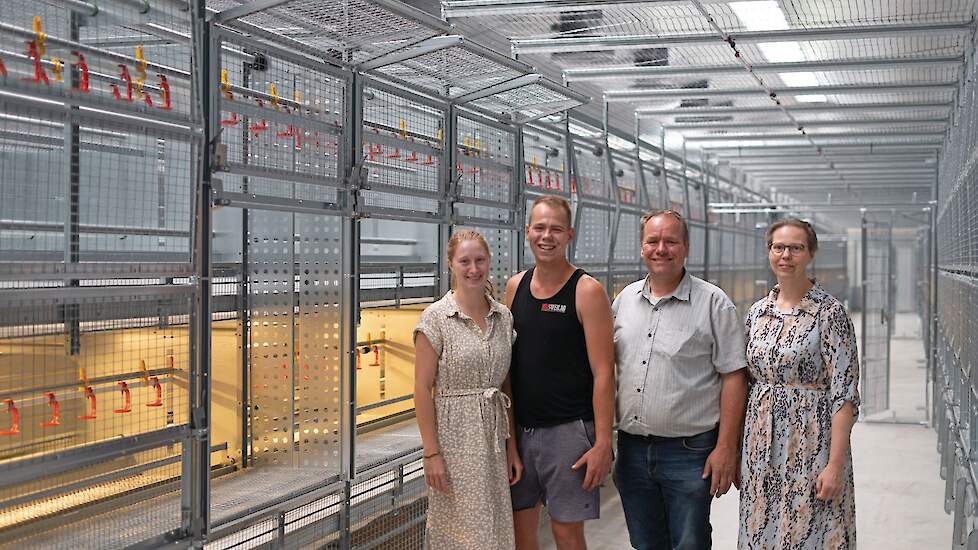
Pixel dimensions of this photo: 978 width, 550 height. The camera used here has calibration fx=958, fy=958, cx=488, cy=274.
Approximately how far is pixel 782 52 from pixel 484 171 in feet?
7.71

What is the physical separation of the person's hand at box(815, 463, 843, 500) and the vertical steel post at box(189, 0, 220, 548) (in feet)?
6.36

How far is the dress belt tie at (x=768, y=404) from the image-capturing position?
301cm

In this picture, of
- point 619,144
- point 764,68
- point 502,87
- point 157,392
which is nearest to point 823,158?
point 619,144

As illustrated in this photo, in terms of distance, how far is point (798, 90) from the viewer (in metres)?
7.02

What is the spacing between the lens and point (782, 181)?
14797 millimetres

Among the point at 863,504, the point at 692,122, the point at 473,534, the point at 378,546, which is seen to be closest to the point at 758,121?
the point at 692,122

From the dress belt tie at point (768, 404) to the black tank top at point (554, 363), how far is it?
0.54 meters

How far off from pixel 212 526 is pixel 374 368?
10.1 ft

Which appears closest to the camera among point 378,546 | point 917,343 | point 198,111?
point 198,111

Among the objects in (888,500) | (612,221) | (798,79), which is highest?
(798,79)

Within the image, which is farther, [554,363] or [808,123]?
[808,123]

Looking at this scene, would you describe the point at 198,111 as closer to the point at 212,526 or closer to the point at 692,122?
the point at 212,526

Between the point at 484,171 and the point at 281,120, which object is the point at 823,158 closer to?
the point at 484,171

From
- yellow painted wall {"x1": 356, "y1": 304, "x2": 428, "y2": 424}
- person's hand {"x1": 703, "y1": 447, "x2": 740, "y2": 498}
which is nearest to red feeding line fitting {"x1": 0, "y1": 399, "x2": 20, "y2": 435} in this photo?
person's hand {"x1": 703, "y1": 447, "x2": 740, "y2": 498}
